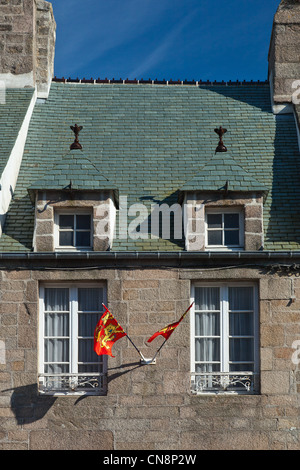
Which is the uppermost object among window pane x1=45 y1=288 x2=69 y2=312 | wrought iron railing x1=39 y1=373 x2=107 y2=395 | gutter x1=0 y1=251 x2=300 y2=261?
gutter x1=0 y1=251 x2=300 y2=261

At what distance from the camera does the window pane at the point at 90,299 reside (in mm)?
12578

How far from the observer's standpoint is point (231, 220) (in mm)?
12977

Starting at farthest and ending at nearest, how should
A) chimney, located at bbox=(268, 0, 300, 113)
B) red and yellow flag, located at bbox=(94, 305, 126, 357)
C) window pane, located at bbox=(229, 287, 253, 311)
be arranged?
chimney, located at bbox=(268, 0, 300, 113)
window pane, located at bbox=(229, 287, 253, 311)
red and yellow flag, located at bbox=(94, 305, 126, 357)

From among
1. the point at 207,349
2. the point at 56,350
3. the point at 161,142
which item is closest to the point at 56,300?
the point at 56,350

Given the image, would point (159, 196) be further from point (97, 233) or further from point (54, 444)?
point (54, 444)

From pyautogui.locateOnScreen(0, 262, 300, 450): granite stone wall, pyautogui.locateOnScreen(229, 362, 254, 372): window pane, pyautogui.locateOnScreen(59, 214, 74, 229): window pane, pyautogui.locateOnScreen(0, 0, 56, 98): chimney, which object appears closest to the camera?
pyautogui.locateOnScreen(0, 262, 300, 450): granite stone wall

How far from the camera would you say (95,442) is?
1195 cm

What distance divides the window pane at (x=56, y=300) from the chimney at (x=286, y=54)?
263 inches

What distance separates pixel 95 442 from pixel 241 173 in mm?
5123

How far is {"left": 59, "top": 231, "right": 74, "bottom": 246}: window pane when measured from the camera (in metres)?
12.8

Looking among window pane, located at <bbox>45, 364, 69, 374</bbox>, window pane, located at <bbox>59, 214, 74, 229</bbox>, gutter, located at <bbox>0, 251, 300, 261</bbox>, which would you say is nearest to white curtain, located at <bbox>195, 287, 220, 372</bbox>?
gutter, located at <bbox>0, 251, 300, 261</bbox>

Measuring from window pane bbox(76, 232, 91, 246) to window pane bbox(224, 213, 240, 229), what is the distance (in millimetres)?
2347

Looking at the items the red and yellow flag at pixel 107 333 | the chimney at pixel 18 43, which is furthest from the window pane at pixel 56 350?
the chimney at pixel 18 43

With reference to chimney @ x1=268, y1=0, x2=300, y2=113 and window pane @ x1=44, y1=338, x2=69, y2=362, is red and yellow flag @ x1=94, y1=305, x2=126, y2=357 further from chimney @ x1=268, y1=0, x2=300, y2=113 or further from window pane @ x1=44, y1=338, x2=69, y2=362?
chimney @ x1=268, y1=0, x2=300, y2=113
